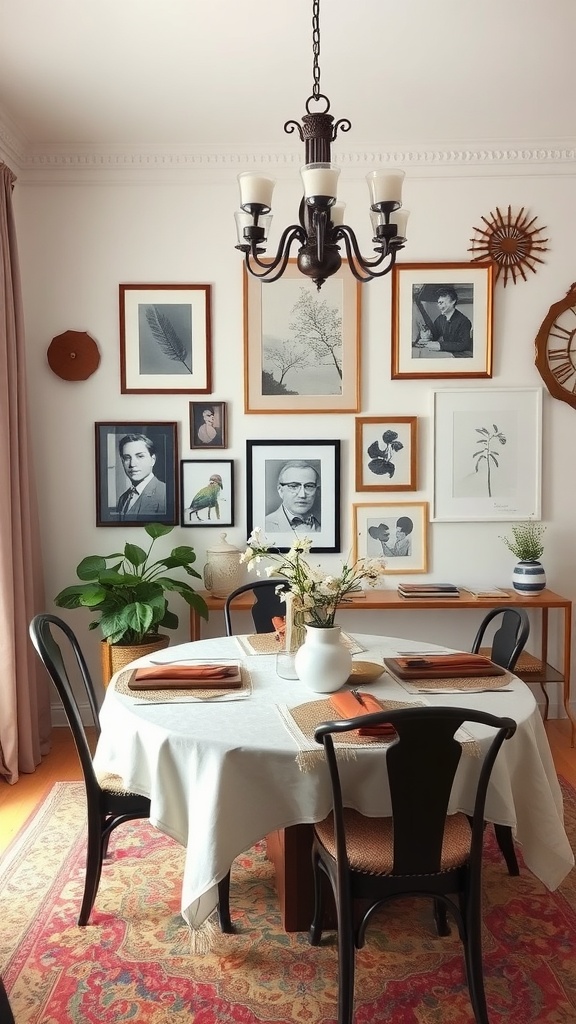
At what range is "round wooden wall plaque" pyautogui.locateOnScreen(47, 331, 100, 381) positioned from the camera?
4488 mm

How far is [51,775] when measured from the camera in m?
3.95

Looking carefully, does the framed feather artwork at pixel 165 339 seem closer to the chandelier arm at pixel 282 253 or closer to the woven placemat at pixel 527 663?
the chandelier arm at pixel 282 253

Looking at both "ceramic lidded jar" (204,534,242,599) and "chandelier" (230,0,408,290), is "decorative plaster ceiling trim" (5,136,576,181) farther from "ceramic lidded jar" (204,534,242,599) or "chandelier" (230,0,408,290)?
"ceramic lidded jar" (204,534,242,599)

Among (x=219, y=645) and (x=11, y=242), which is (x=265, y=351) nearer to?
(x=11, y=242)

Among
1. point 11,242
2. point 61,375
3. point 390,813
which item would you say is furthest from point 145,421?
point 390,813

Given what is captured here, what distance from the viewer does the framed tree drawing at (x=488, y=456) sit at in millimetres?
4555

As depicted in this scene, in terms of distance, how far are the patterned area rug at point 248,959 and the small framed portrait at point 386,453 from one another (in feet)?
6.98

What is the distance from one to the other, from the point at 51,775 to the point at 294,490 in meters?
1.88

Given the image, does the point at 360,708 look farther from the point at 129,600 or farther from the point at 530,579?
the point at 530,579

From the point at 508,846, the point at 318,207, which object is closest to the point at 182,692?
the point at 508,846

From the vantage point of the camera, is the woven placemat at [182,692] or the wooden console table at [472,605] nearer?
the woven placemat at [182,692]

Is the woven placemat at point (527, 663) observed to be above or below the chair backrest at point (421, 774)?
below

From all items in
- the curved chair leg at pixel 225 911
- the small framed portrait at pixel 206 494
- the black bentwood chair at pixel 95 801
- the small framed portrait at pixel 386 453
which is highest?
the small framed portrait at pixel 386 453

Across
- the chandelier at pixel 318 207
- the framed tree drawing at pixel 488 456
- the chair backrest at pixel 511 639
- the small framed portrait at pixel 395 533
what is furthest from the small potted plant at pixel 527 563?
the chandelier at pixel 318 207
